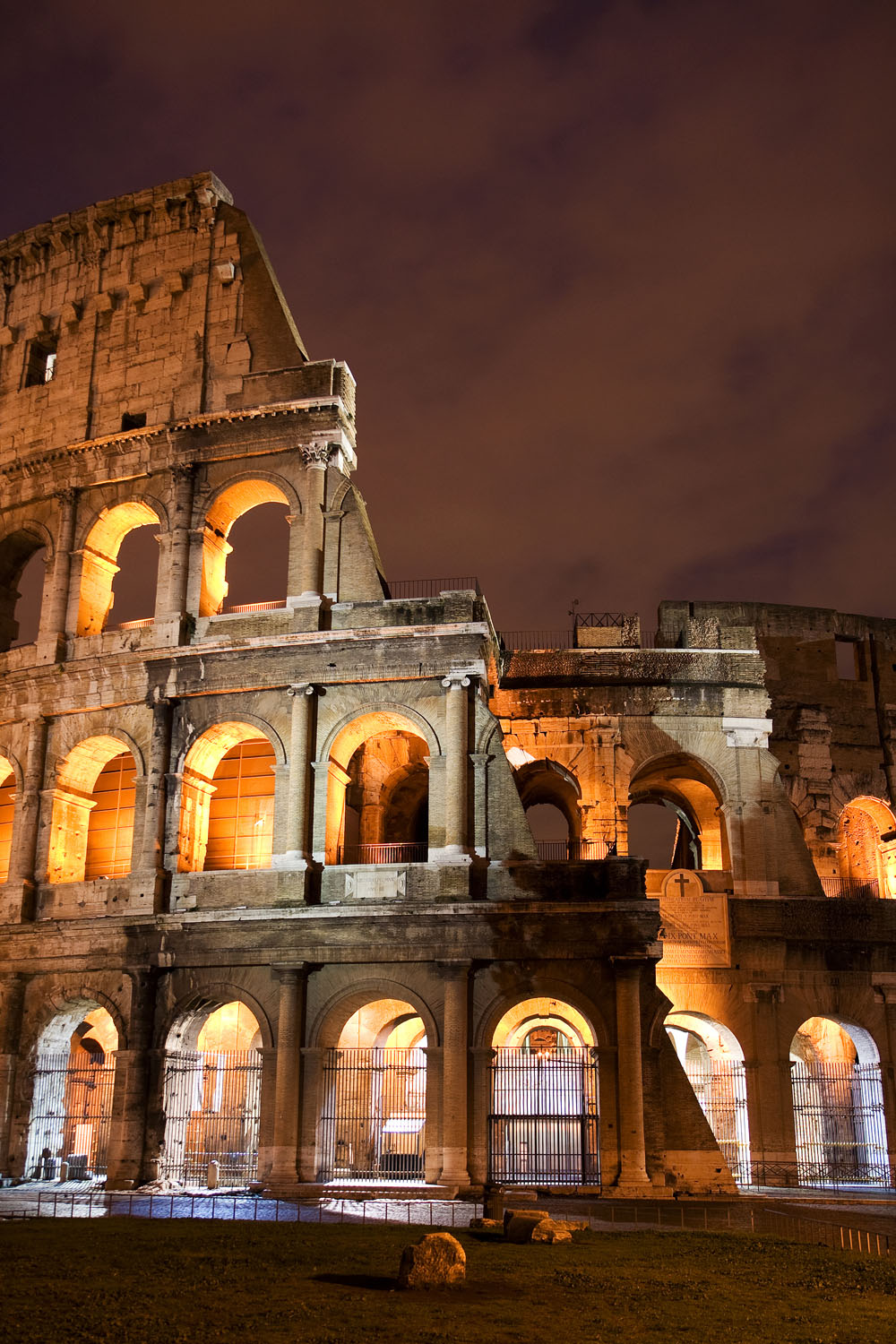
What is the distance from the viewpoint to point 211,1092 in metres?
24.4

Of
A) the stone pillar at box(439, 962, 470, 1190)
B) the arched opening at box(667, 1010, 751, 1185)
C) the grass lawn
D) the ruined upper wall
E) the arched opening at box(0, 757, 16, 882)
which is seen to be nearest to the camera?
the grass lawn

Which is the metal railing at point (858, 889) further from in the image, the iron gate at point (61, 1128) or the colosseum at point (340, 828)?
the iron gate at point (61, 1128)

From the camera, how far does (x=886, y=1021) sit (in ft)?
76.4

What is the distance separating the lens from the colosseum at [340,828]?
770 inches

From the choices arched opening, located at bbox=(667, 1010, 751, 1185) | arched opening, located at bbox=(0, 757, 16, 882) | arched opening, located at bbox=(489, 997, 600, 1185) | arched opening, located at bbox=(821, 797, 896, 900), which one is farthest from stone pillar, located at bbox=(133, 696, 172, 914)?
arched opening, located at bbox=(821, 797, 896, 900)

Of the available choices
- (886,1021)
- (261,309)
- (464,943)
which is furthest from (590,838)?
(261,309)

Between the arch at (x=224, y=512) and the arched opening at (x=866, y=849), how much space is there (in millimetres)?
13489

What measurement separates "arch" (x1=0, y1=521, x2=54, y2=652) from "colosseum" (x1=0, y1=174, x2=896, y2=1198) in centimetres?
8

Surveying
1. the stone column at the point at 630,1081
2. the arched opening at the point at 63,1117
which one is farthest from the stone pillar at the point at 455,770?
the arched opening at the point at 63,1117

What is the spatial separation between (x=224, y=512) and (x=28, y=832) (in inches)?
271

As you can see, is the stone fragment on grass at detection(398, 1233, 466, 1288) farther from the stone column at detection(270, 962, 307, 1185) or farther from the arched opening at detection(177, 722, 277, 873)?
the arched opening at detection(177, 722, 277, 873)

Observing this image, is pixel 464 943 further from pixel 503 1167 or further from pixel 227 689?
pixel 227 689

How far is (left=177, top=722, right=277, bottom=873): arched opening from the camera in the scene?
21.9 metres

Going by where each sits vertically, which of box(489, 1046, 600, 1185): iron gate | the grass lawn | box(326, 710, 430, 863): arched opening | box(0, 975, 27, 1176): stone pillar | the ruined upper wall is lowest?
the grass lawn
